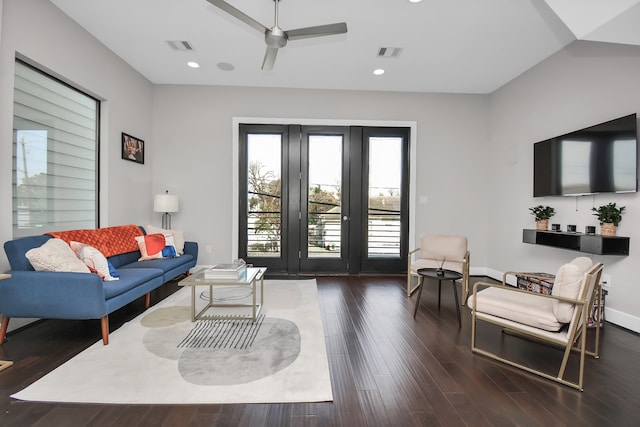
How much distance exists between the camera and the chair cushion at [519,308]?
2.15 metres

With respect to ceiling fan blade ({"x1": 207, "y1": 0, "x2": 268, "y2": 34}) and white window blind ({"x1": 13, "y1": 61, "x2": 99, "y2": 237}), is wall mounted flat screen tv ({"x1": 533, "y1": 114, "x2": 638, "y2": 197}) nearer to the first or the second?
ceiling fan blade ({"x1": 207, "y1": 0, "x2": 268, "y2": 34})

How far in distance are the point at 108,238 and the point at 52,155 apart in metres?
1.05

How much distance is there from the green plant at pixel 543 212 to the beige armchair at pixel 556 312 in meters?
1.79

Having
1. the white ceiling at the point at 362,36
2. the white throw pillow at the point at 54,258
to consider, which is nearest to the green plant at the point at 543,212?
the white ceiling at the point at 362,36

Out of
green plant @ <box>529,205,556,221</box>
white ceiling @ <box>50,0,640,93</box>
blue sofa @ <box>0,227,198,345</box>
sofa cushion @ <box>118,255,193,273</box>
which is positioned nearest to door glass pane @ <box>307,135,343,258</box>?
white ceiling @ <box>50,0,640,93</box>

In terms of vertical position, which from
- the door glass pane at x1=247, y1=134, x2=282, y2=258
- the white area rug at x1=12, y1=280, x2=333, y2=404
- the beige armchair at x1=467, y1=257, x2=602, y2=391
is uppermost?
the door glass pane at x1=247, y1=134, x2=282, y2=258

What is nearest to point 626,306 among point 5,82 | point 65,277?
point 65,277

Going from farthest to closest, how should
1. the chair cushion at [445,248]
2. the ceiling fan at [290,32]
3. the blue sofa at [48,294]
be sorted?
the chair cushion at [445,248] → the ceiling fan at [290,32] → the blue sofa at [48,294]

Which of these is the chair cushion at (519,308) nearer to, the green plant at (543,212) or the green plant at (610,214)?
the green plant at (610,214)

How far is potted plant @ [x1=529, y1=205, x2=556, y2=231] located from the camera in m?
3.86

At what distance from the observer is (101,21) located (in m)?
3.34

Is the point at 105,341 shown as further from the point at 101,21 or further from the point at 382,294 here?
the point at 101,21

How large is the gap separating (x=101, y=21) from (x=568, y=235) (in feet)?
18.8

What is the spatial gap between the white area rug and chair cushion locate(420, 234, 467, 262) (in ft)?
6.73
